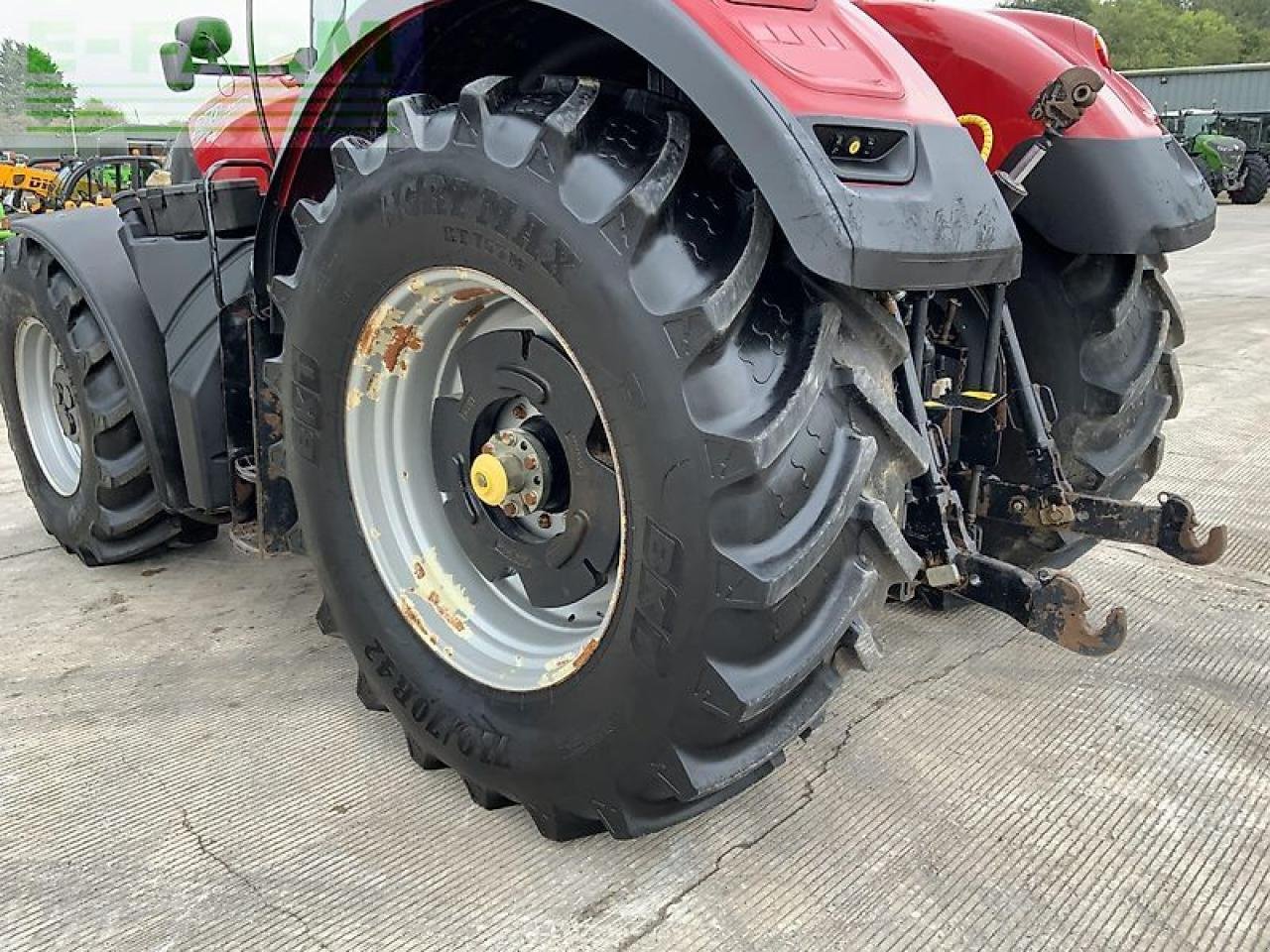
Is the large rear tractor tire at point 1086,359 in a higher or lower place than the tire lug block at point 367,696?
higher

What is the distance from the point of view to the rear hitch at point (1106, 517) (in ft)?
7.71

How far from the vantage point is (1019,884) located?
1.95m

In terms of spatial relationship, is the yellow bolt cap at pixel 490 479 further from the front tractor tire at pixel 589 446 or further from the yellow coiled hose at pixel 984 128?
the yellow coiled hose at pixel 984 128

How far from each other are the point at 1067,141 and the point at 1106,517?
85 cm

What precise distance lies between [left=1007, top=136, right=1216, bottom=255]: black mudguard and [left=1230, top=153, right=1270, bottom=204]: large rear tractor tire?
23.2m

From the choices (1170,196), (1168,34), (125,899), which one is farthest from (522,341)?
(1168,34)

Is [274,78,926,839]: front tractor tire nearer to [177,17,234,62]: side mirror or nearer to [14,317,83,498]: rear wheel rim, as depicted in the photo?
[177,17,234,62]: side mirror

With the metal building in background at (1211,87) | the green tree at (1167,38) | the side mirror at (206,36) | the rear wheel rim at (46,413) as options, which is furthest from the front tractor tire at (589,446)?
the green tree at (1167,38)

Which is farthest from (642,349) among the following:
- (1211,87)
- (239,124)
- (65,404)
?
(1211,87)

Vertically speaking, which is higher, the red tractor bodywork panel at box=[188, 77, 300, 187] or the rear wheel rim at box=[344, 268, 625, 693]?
the red tractor bodywork panel at box=[188, 77, 300, 187]

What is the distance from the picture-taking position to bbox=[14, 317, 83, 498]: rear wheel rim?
368 centimetres

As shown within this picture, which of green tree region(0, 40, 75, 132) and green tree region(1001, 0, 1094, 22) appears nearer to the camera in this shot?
green tree region(0, 40, 75, 132)

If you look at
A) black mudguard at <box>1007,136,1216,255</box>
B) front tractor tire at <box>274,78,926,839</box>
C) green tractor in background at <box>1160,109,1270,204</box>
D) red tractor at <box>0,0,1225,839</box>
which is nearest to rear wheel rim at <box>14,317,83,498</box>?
red tractor at <box>0,0,1225,839</box>

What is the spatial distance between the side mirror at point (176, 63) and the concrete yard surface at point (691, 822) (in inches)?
58.2
